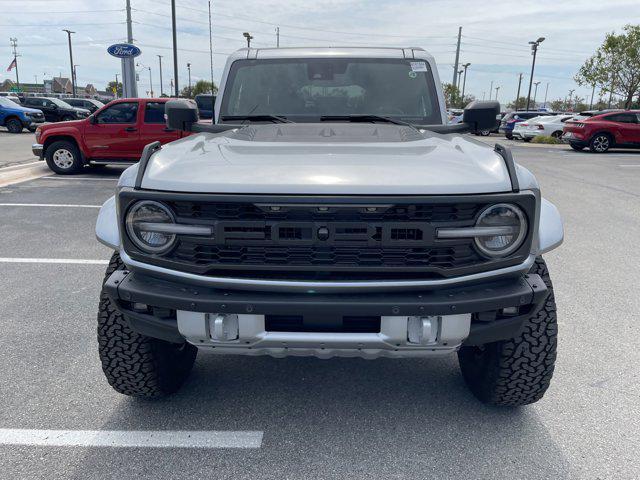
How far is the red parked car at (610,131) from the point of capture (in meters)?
19.1

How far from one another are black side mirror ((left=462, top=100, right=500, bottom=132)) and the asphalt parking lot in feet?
5.14

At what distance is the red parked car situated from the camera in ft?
62.5

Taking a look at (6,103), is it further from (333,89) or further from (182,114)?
(333,89)

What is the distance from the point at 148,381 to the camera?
8.96 feet

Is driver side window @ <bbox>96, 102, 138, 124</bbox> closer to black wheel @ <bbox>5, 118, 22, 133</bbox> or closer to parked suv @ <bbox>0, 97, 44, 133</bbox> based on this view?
parked suv @ <bbox>0, 97, 44, 133</bbox>

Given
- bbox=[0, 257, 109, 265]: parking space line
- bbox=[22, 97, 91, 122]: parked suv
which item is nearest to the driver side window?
bbox=[0, 257, 109, 265]: parking space line

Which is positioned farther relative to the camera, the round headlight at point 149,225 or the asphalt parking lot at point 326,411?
the asphalt parking lot at point 326,411

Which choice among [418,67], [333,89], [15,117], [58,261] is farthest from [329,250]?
[15,117]

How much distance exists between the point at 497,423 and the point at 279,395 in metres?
1.16

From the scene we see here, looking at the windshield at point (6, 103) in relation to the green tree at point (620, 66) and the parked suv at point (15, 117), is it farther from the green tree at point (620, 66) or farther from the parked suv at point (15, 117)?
the green tree at point (620, 66)

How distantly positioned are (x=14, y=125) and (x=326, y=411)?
2538 cm

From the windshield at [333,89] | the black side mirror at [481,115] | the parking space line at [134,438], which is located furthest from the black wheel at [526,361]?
the windshield at [333,89]

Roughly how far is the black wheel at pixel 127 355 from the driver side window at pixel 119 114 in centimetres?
956

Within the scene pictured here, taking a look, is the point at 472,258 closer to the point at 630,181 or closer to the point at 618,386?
the point at 618,386
